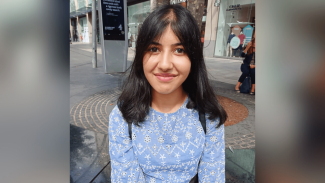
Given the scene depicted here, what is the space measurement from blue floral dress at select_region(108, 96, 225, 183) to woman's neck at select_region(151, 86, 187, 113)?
0.04 metres

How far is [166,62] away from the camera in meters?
1.10

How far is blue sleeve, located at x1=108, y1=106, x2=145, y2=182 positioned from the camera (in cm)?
129

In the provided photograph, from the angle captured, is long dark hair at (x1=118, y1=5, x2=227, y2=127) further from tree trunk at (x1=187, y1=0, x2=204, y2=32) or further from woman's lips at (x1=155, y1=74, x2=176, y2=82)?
tree trunk at (x1=187, y1=0, x2=204, y2=32)

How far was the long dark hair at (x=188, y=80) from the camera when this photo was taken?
112 centimetres

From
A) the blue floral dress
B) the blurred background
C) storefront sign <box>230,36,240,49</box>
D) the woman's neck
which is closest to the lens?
the blurred background

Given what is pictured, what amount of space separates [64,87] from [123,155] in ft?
2.77

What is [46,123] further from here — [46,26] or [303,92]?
[303,92]

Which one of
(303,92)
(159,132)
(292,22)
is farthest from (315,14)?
(159,132)

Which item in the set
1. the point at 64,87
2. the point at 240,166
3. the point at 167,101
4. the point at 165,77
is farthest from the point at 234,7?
the point at 64,87

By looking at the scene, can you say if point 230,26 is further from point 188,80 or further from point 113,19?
point 188,80

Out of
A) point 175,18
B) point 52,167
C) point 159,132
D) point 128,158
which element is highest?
point 175,18

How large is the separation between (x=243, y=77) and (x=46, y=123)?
20.8 feet

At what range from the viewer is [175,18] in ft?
3.68

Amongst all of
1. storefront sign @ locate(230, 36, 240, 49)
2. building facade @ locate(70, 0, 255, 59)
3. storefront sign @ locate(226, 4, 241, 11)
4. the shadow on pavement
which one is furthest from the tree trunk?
storefront sign @ locate(226, 4, 241, 11)
